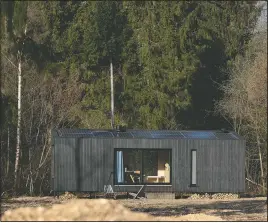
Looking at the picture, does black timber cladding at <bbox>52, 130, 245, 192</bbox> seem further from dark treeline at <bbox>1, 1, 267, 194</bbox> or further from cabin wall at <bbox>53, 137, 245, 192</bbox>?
dark treeline at <bbox>1, 1, 267, 194</bbox>

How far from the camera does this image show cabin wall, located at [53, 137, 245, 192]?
2359 centimetres

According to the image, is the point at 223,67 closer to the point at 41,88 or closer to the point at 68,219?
the point at 41,88

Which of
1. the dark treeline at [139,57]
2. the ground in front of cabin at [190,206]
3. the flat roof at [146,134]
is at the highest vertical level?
the dark treeline at [139,57]

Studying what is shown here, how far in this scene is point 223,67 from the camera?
36.6 meters

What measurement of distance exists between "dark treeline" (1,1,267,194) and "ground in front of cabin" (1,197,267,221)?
895cm

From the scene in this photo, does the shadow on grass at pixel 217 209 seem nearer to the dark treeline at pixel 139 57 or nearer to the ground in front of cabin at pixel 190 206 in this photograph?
the ground in front of cabin at pixel 190 206

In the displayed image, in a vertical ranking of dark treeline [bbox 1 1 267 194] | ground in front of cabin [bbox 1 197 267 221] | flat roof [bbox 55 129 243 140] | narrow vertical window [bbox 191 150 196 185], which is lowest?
ground in front of cabin [bbox 1 197 267 221]

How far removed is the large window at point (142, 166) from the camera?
23797mm

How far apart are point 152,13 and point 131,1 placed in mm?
1981

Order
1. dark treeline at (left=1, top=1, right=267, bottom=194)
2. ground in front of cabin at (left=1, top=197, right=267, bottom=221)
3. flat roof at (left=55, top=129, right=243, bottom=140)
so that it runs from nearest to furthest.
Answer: ground in front of cabin at (left=1, top=197, right=267, bottom=221) → flat roof at (left=55, top=129, right=243, bottom=140) → dark treeline at (left=1, top=1, right=267, bottom=194)

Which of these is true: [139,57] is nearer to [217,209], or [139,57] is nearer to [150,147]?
[150,147]

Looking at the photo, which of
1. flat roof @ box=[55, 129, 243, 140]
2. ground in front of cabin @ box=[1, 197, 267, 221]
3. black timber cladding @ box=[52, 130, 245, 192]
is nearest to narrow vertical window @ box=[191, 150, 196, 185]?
black timber cladding @ box=[52, 130, 245, 192]

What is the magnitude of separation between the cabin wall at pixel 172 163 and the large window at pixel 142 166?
0.50ft

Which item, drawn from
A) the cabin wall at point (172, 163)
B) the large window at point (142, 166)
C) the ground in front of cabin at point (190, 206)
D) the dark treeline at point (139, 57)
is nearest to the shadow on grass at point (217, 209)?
the ground in front of cabin at point (190, 206)
